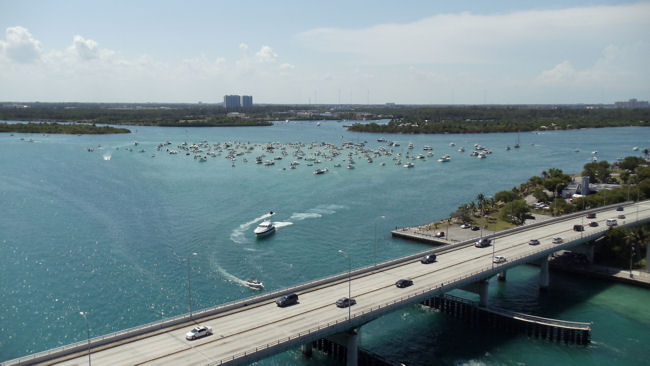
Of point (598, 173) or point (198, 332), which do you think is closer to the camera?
point (198, 332)

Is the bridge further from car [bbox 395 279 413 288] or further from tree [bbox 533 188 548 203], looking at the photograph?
tree [bbox 533 188 548 203]

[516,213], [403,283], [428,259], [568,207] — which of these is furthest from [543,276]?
[568,207]

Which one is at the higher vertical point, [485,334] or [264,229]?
[264,229]

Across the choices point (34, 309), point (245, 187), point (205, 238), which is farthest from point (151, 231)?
point (245, 187)

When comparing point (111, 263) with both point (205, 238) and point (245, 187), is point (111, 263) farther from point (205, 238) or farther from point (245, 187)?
point (245, 187)

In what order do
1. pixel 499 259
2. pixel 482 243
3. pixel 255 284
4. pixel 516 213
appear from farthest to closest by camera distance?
1. pixel 516 213
2. pixel 482 243
3. pixel 255 284
4. pixel 499 259

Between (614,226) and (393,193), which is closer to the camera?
(614,226)

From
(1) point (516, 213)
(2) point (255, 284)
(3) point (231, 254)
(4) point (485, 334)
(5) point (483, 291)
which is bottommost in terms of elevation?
(4) point (485, 334)

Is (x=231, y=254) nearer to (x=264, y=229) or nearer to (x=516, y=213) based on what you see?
(x=264, y=229)
